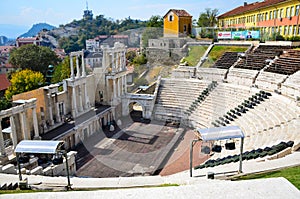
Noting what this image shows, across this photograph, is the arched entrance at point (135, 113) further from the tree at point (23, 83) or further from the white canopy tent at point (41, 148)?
the white canopy tent at point (41, 148)

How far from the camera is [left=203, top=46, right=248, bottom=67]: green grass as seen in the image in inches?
1291

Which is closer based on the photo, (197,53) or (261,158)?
(261,158)

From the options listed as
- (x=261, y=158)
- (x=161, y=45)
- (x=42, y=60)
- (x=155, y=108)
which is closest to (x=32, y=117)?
(x=155, y=108)

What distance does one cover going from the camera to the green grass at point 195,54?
112 feet

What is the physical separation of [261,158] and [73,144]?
14.2 metres

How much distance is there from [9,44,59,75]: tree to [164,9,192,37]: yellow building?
23032 millimetres

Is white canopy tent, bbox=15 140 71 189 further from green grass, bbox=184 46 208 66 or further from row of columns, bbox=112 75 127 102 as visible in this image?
green grass, bbox=184 46 208 66

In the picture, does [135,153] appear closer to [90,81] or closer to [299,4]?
[90,81]

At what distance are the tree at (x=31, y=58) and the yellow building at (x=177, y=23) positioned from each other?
907 inches

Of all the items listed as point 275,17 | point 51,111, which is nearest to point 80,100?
point 51,111

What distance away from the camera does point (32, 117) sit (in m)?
18.6

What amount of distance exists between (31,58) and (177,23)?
87.3 ft

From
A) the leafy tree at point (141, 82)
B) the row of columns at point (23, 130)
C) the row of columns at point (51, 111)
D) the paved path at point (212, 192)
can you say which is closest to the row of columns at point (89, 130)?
the row of columns at point (51, 111)

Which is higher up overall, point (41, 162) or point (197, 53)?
point (197, 53)
